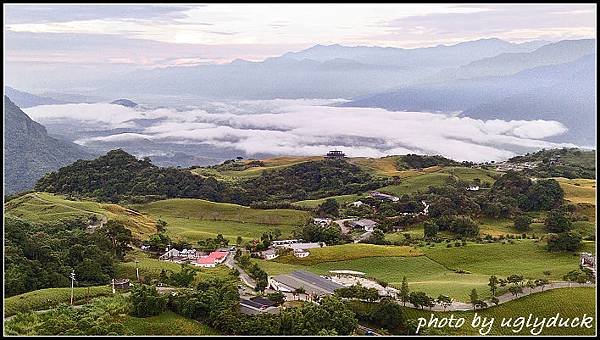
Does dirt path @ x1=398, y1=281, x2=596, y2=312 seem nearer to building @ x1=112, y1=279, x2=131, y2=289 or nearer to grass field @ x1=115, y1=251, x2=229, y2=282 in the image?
grass field @ x1=115, y1=251, x2=229, y2=282

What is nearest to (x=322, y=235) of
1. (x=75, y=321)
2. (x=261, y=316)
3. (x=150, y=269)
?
Result: (x=150, y=269)

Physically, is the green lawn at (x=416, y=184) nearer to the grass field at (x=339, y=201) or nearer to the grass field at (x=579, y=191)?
the grass field at (x=339, y=201)

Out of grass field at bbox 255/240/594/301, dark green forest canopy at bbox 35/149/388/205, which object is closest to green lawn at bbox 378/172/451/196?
dark green forest canopy at bbox 35/149/388/205

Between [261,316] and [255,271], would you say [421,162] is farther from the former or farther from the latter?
[261,316]

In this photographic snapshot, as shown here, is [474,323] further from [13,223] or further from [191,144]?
[191,144]

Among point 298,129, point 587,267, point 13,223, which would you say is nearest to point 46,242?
point 13,223

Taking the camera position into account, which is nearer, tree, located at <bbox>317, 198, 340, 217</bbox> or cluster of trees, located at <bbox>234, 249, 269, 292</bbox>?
cluster of trees, located at <bbox>234, 249, 269, 292</bbox>
